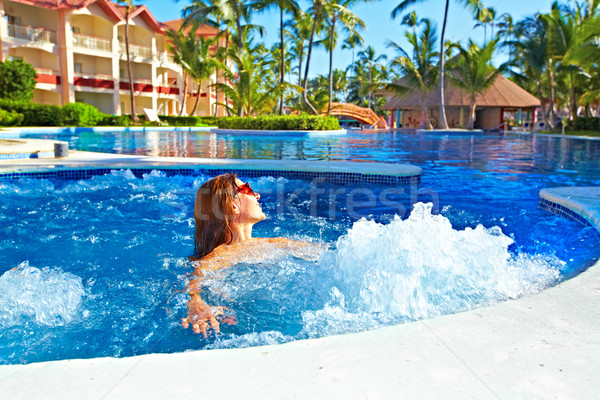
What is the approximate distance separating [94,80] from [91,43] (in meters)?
2.77

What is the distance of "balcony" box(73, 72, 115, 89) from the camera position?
33.7 metres

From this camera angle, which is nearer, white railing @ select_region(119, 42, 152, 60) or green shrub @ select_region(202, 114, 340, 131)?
green shrub @ select_region(202, 114, 340, 131)

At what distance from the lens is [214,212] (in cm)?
308

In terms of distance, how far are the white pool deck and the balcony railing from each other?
35067mm

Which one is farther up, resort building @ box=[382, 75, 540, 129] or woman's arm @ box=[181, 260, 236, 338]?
resort building @ box=[382, 75, 540, 129]

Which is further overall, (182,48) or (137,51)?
(137,51)

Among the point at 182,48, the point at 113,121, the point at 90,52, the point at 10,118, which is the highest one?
the point at 182,48

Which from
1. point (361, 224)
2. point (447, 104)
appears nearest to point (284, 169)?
point (361, 224)

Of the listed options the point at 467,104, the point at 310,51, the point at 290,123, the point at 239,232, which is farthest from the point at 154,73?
the point at 239,232

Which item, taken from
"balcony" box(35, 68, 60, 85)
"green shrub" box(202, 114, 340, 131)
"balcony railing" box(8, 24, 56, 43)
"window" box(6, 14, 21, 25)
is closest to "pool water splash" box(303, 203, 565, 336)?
"green shrub" box(202, 114, 340, 131)

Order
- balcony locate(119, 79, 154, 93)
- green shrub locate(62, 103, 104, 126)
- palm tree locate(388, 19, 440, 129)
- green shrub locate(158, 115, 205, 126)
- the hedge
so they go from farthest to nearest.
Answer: balcony locate(119, 79, 154, 93), green shrub locate(158, 115, 205, 126), palm tree locate(388, 19, 440, 129), green shrub locate(62, 103, 104, 126), the hedge

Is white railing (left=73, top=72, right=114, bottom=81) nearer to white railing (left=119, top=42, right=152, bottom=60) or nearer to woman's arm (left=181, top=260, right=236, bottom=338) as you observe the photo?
white railing (left=119, top=42, right=152, bottom=60)

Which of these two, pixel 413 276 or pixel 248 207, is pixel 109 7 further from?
pixel 413 276

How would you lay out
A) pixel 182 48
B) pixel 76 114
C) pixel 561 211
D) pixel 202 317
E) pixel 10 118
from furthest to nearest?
pixel 182 48, pixel 76 114, pixel 10 118, pixel 561 211, pixel 202 317
